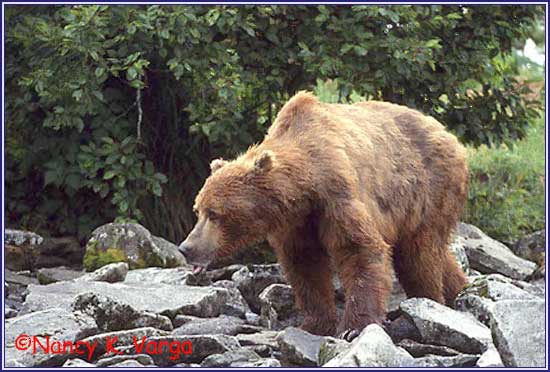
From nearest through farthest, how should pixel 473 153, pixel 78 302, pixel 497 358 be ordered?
1. pixel 497 358
2. pixel 78 302
3. pixel 473 153

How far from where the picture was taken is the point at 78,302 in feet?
20.6

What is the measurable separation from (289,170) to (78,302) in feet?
4.97

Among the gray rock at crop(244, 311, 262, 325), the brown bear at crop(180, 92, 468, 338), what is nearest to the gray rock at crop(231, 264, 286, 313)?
the gray rock at crop(244, 311, 262, 325)

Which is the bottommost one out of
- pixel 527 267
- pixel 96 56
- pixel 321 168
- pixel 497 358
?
pixel 527 267

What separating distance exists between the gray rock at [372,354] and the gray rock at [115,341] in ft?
4.14

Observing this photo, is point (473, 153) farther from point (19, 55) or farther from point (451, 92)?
point (19, 55)

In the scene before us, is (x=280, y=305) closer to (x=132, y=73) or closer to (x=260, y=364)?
(x=260, y=364)

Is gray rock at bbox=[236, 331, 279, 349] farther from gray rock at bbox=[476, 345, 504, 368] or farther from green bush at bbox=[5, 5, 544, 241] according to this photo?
green bush at bbox=[5, 5, 544, 241]

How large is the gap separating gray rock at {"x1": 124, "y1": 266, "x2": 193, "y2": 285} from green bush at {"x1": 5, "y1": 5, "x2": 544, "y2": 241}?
141 cm

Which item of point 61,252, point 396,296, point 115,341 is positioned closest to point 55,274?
point 61,252

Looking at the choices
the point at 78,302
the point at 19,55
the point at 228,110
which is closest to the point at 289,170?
the point at 78,302

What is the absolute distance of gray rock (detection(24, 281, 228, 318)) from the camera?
681 cm

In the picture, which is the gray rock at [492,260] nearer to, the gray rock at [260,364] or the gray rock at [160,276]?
the gray rock at [160,276]

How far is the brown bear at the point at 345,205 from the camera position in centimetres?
628
